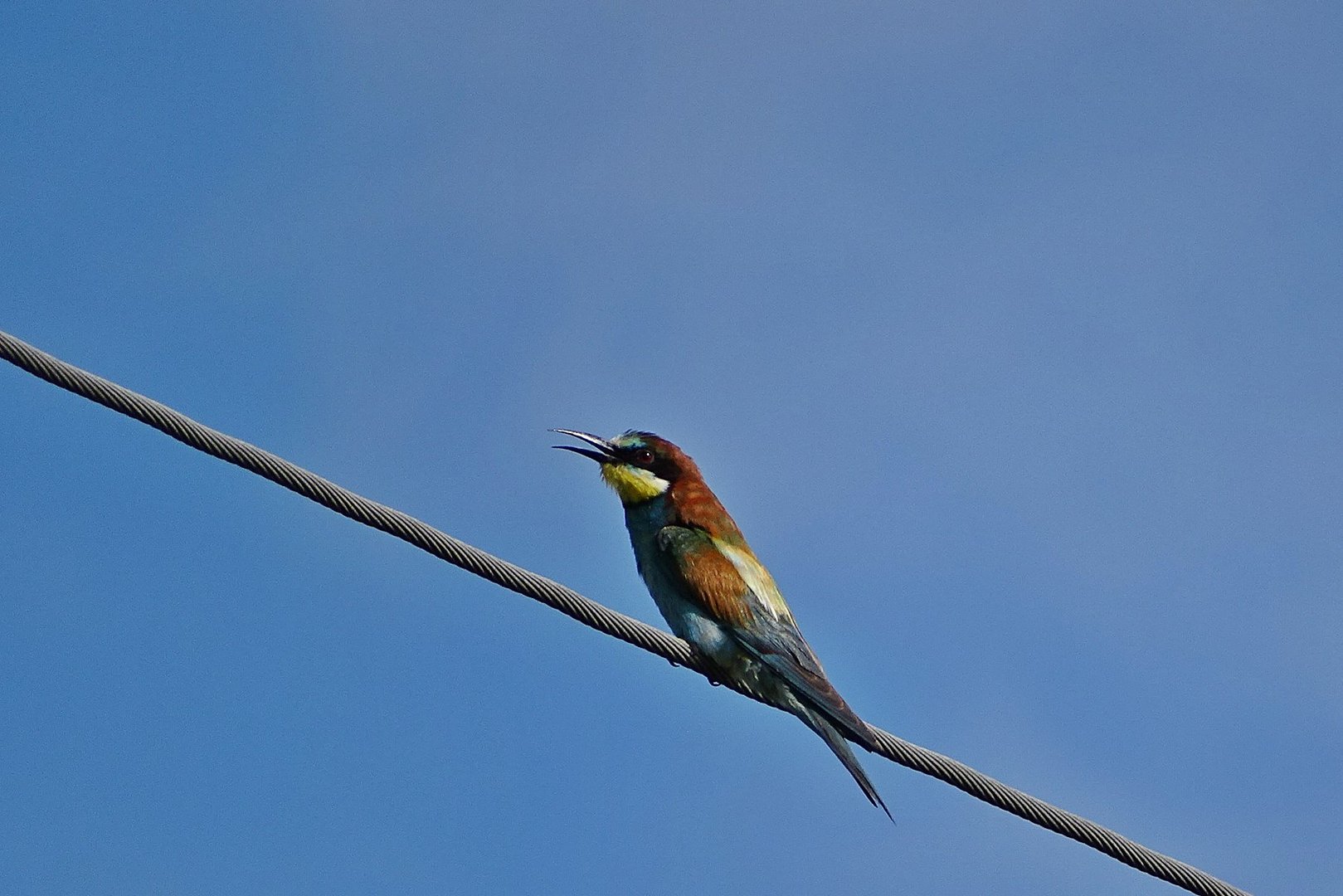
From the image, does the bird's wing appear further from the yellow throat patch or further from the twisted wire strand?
the twisted wire strand

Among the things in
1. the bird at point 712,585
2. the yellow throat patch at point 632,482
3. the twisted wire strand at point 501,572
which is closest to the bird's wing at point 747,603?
the bird at point 712,585

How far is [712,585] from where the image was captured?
5.58 metres

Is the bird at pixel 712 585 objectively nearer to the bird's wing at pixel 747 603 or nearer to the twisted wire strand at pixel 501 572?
the bird's wing at pixel 747 603

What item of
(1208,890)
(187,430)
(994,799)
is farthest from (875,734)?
(187,430)

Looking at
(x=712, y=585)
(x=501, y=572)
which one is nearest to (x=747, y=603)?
(x=712, y=585)

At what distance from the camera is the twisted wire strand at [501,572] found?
3.18 m

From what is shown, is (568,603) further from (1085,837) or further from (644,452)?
(644,452)

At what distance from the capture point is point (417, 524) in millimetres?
3537

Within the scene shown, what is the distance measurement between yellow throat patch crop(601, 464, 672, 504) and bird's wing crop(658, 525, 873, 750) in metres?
0.29

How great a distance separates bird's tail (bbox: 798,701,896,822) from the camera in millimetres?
4766

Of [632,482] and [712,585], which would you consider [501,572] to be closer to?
[712,585]

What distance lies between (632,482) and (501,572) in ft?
8.30

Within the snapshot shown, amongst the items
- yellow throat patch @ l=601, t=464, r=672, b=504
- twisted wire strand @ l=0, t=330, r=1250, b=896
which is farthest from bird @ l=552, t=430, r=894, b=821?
twisted wire strand @ l=0, t=330, r=1250, b=896

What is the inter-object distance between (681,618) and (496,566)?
6.80 feet
